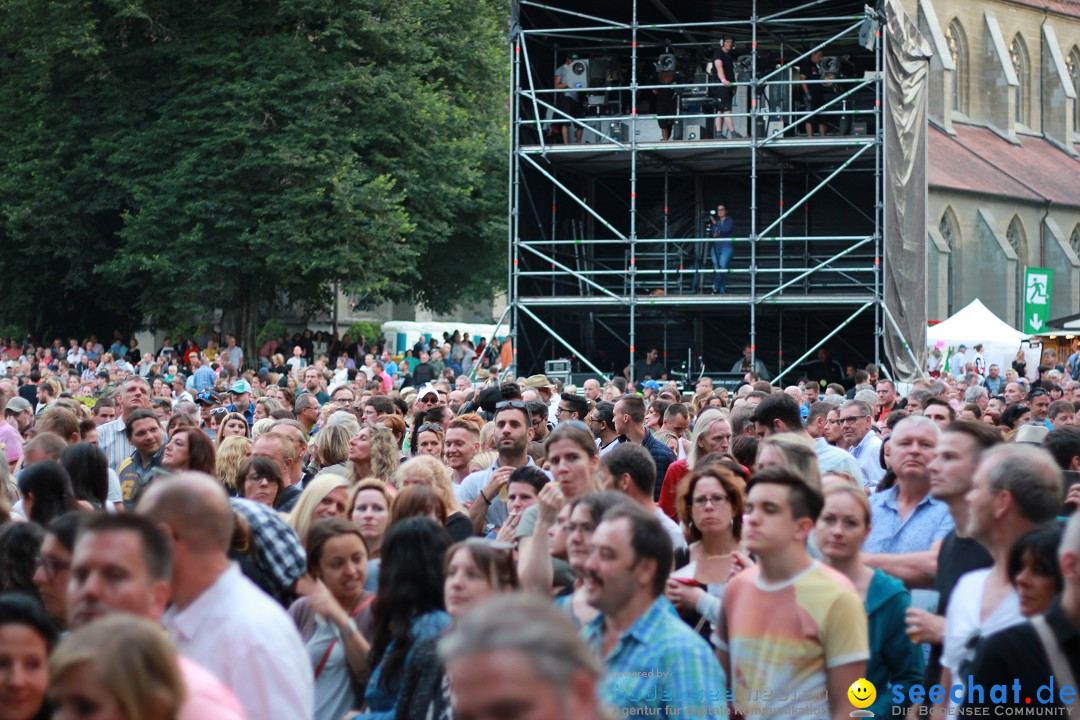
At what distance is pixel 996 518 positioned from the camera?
5215 millimetres

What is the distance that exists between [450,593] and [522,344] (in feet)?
67.9

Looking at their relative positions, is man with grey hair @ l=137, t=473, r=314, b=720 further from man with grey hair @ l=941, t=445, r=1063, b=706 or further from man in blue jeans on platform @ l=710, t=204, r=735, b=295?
man in blue jeans on platform @ l=710, t=204, r=735, b=295

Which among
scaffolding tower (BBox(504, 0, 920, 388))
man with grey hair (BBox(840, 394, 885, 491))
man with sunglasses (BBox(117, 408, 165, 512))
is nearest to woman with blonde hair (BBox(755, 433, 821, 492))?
man with grey hair (BBox(840, 394, 885, 491))

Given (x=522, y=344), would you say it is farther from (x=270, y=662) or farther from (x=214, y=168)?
(x=270, y=662)

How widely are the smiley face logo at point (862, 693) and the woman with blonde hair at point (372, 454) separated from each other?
4228mm

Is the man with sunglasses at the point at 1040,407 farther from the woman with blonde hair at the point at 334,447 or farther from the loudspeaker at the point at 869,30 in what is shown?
the loudspeaker at the point at 869,30

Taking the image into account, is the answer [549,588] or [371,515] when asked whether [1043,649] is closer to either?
[549,588]

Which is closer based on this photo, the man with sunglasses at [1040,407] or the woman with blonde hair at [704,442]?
the woman with blonde hair at [704,442]

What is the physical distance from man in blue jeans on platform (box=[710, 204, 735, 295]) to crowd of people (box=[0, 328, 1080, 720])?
667 inches

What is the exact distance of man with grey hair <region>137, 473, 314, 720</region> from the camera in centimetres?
433

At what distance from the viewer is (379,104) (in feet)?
120

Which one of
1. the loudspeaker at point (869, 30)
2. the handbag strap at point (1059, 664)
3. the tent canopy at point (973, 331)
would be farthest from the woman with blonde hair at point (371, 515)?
the tent canopy at point (973, 331)

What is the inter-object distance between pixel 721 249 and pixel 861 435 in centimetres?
1528

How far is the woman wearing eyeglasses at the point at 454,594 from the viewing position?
16.8ft
